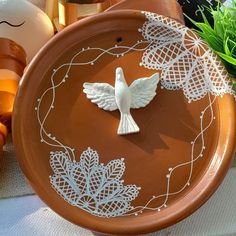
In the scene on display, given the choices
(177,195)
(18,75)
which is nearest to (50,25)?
(18,75)

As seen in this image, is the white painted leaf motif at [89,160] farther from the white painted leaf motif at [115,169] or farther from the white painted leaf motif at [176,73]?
the white painted leaf motif at [176,73]

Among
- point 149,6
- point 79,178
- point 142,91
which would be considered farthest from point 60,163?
point 149,6

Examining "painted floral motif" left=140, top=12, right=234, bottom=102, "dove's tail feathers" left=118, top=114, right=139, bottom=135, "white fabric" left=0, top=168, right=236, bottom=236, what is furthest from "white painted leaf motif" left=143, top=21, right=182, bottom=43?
"white fabric" left=0, top=168, right=236, bottom=236

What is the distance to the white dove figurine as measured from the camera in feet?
1.80

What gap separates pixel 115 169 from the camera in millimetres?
544

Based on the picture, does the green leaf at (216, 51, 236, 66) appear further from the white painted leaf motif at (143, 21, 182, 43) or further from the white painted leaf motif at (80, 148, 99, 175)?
the white painted leaf motif at (80, 148, 99, 175)

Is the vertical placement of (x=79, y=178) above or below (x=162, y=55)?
below

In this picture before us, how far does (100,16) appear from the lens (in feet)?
1.85

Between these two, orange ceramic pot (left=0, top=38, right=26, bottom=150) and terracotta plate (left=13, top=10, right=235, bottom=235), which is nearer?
terracotta plate (left=13, top=10, right=235, bottom=235)

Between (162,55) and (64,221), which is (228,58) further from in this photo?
(64,221)

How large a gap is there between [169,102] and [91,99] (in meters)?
0.10

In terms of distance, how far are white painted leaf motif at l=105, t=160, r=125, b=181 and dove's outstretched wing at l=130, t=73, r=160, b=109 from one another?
0.07 m

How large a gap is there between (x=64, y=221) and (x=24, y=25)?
0.28 m

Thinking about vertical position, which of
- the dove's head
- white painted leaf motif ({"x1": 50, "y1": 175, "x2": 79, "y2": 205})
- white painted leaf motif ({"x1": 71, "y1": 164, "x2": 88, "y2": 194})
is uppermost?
the dove's head
